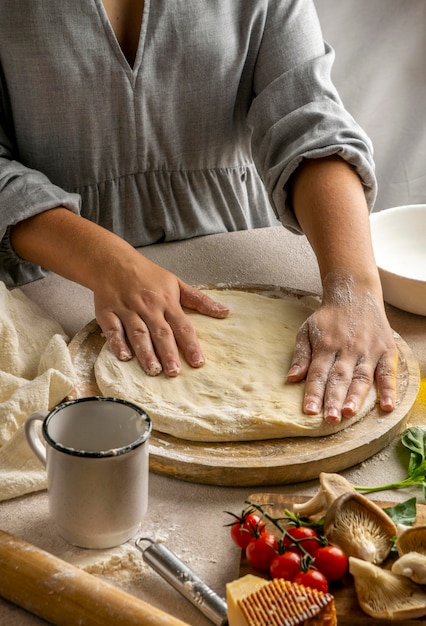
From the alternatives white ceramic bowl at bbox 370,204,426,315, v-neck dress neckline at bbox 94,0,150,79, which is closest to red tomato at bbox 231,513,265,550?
white ceramic bowl at bbox 370,204,426,315

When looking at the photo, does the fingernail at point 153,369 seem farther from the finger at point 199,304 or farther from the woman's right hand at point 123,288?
the finger at point 199,304

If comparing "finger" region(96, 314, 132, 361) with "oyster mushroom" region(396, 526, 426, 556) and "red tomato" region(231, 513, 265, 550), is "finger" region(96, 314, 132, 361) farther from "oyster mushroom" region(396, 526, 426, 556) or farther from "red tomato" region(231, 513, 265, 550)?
"oyster mushroom" region(396, 526, 426, 556)

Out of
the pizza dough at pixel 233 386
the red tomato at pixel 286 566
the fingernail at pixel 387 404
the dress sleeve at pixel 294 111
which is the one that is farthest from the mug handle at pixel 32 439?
the dress sleeve at pixel 294 111

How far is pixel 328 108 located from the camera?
5.48 feet

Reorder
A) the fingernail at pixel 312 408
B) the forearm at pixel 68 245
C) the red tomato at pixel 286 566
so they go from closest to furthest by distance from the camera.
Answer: the red tomato at pixel 286 566 → the fingernail at pixel 312 408 → the forearm at pixel 68 245

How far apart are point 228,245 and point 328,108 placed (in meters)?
0.40

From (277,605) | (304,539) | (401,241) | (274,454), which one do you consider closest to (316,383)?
(274,454)

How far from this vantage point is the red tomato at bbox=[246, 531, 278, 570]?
3.08 ft

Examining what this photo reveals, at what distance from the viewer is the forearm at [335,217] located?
4.89 feet

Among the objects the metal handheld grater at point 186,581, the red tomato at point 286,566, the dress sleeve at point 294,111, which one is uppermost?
the dress sleeve at point 294,111

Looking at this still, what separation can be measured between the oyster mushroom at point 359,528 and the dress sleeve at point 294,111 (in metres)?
0.85

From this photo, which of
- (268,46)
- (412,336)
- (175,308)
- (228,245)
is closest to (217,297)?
(175,308)

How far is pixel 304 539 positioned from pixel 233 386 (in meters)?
0.42

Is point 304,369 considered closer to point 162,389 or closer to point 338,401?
point 338,401
